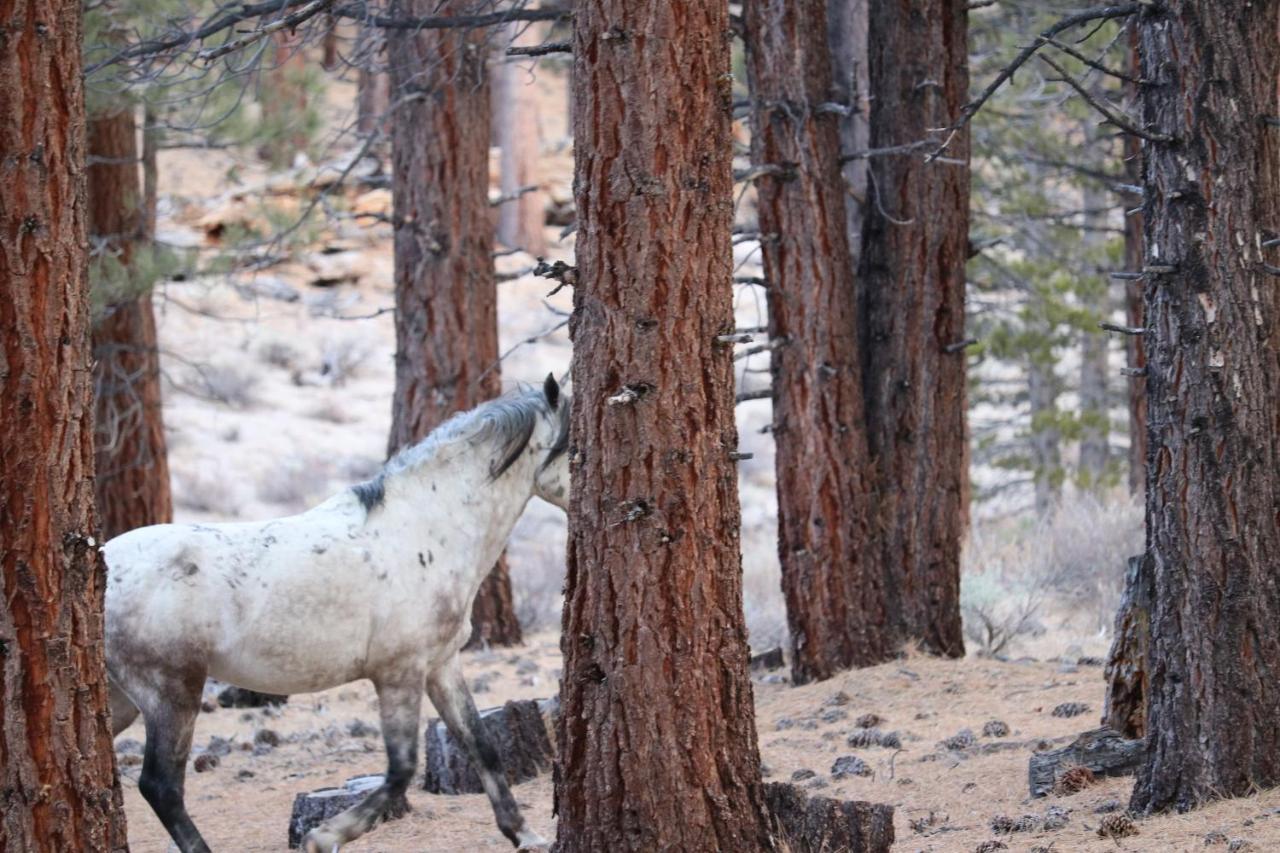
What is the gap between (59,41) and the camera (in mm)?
4637

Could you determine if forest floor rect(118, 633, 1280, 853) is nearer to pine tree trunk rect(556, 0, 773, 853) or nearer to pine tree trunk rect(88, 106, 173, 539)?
pine tree trunk rect(556, 0, 773, 853)

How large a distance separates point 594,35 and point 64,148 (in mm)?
1732

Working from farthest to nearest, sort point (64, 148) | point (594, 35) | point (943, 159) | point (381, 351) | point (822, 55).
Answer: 1. point (381, 351)
2. point (822, 55)
3. point (943, 159)
4. point (594, 35)
5. point (64, 148)

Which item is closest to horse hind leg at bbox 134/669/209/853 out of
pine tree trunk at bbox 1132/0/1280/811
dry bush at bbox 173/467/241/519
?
pine tree trunk at bbox 1132/0/1280/811

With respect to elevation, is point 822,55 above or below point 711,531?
above

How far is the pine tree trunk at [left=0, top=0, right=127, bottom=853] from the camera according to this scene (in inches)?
176

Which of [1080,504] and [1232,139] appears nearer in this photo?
[1232,139]

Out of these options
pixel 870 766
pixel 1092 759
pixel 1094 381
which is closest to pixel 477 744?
pixel 870 766

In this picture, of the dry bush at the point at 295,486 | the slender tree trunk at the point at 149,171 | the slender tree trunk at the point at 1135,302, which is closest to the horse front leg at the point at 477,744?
the slender tree trunk at the point at 1135,302

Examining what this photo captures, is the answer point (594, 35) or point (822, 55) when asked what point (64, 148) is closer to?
point (594, 35)

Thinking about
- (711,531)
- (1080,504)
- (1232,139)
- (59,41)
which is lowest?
(1080,504)

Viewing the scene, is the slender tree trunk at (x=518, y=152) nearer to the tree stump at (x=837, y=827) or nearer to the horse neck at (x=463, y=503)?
the horse neck at (x=463, y=503)

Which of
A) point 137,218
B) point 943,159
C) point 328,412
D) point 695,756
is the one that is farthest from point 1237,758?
point 328,412

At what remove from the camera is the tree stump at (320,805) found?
21.6 ft
